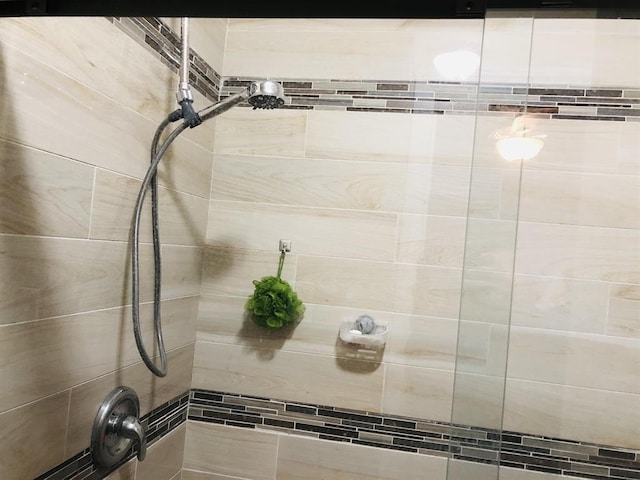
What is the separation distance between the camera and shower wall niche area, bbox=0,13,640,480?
932 millimetres

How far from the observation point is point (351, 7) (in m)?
0.65

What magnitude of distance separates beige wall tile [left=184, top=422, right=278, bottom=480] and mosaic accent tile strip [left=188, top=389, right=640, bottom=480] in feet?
0.09

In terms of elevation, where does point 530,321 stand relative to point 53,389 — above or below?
above

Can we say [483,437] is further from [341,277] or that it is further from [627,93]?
[627,93]

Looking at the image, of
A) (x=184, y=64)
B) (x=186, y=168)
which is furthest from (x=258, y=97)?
(x=186, y=168)

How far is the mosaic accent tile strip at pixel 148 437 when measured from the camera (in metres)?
0.93

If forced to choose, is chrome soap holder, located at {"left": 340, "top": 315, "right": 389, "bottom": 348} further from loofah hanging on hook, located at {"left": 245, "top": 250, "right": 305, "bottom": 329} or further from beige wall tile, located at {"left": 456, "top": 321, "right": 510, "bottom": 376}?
beige wall tile, located at {"left": 456, "top": 321, "right": 510, "bottom": 376}

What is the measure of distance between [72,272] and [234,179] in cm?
64

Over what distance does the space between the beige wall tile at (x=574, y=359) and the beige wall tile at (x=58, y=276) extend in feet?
3.36

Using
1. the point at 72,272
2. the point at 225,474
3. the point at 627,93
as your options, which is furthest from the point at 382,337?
the point at 627,93

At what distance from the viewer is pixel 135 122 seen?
42.6 inches

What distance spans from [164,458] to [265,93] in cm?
105

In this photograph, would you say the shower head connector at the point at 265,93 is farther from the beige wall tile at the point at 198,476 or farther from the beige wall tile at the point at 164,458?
the beige wall tile at the point at 198,476

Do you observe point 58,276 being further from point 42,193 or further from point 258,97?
point 258,97
